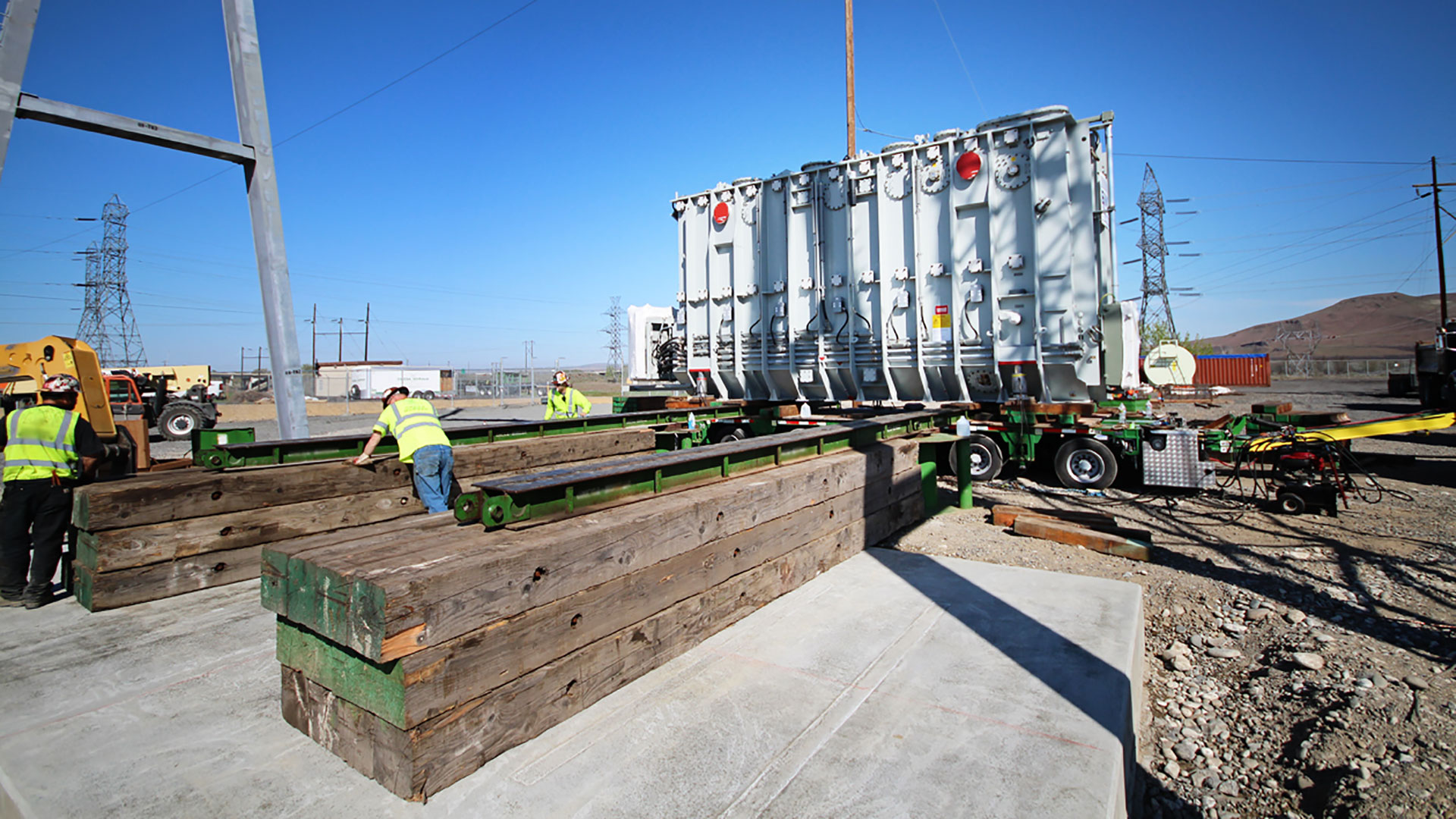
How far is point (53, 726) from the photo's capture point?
10.6ft

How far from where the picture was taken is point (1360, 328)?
5743 inches

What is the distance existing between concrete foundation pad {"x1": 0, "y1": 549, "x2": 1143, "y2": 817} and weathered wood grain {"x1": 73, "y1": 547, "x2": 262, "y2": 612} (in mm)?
134

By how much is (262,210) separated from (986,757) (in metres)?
8.95

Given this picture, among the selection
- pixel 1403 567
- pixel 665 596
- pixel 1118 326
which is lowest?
pixel 1403 567

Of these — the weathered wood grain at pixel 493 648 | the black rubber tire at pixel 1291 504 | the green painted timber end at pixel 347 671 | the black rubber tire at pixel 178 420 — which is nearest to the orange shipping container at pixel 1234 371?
the black rubber tire at pixel 1291 504

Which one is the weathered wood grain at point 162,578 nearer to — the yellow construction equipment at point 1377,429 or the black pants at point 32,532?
the black pants at point 32,532

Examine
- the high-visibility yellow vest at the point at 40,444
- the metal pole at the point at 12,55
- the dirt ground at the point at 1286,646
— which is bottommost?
the dirt ground at the point at 1286,646

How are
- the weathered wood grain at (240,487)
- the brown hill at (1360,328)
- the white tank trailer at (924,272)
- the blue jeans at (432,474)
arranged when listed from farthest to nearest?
the brown hill at (1360,328) → the white tank trailer at (924,272) → the blue jeans at (432,474) → the weathered wood grain at (240,487)

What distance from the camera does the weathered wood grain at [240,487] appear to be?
469 centimetres

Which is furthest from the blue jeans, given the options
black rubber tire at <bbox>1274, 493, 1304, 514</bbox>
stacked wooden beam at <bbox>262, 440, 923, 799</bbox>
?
black rubber tire at <bbox>1274, 493, 1304, 514</bbox>

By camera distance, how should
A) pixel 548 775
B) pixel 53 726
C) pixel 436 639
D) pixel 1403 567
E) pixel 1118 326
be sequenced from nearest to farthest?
pixel 436 639 → pixel 548 775 → pixel 53 726 → pixel 1403 567 → pixel 1118 326

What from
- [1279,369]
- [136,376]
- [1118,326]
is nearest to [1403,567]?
[1118,326]

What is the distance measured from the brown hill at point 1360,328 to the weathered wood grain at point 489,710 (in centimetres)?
12521

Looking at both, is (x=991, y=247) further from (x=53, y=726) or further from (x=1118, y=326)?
(x=53, y=726)
